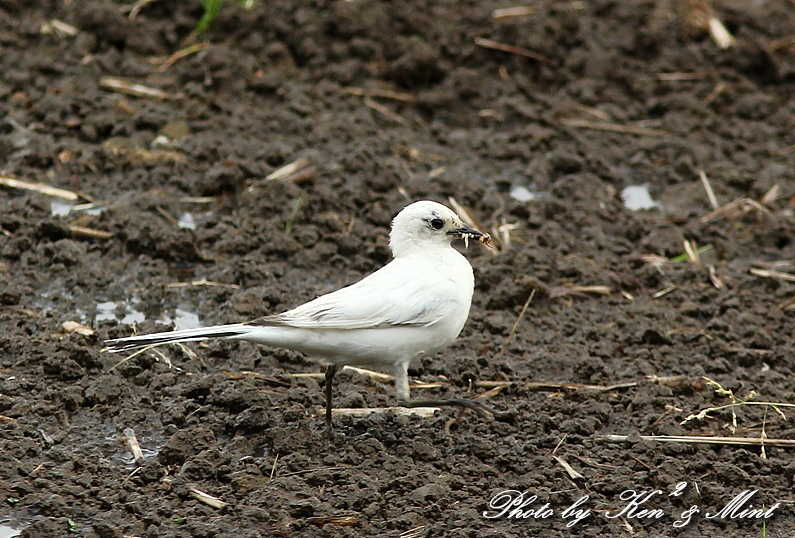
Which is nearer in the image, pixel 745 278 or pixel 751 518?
pixel 751 518

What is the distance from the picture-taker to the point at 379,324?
5234 millimetres

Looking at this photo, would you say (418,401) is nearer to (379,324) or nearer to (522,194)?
(379,324)

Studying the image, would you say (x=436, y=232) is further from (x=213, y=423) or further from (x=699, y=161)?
(x=699, y=161)

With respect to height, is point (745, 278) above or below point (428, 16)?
below

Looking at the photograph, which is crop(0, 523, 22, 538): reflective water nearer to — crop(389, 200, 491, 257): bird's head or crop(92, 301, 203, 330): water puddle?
crop(92, 301, 203, 330): water puddle

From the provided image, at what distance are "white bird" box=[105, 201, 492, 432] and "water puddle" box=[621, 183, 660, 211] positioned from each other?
3.09 meters

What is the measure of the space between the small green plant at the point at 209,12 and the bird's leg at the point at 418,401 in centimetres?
504

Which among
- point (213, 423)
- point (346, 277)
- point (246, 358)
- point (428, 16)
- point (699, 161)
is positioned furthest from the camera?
point (428, 16)

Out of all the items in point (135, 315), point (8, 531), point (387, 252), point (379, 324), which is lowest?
point (387, 252)

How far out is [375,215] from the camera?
761 cm

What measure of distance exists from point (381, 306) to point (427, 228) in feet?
1.98

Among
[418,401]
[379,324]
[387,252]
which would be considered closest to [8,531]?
[379,324]

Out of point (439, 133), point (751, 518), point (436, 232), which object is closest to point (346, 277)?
point (436, 232)

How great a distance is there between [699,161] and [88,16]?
17.5 feet
